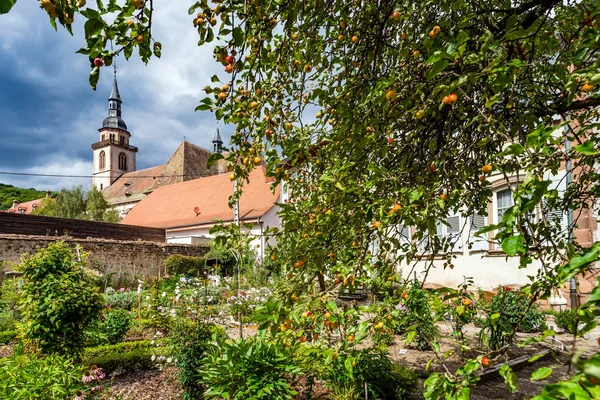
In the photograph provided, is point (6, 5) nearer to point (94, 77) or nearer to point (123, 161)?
point (94, 77)

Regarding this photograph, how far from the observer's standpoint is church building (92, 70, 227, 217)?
3406cm

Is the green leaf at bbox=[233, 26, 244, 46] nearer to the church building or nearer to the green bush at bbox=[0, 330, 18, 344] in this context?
the green bush at bbox=[0, 330, 18, 344]

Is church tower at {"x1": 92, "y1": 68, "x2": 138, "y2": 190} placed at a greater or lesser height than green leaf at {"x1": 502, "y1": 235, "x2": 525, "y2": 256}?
greater

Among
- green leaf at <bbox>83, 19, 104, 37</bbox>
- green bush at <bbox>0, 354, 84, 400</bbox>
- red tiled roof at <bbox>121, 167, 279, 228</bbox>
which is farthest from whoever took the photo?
red tiled roof at <bbox>121, 167, 279, 228</bbox>

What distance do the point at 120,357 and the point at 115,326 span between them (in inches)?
61.2

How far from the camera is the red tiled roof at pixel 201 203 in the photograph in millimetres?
22594

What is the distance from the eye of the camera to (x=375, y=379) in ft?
12.5

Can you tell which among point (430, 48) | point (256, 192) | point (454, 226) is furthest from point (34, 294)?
point (256, 192)

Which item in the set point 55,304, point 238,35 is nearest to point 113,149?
point 55,304

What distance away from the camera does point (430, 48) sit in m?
1.75

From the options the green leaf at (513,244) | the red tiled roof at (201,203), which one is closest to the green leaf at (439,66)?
the green leaf at (513,244)

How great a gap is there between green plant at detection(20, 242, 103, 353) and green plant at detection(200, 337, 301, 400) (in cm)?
219

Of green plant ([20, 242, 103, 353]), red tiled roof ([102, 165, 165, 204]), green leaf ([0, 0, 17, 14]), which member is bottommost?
green plant ([20, 242, 103, 353])

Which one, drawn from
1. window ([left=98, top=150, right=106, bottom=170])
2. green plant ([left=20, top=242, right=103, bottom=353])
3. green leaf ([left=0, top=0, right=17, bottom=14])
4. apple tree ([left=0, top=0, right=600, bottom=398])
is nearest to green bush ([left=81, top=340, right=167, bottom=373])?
green plant ([left=20, top=242, right=103, bottom=353])
